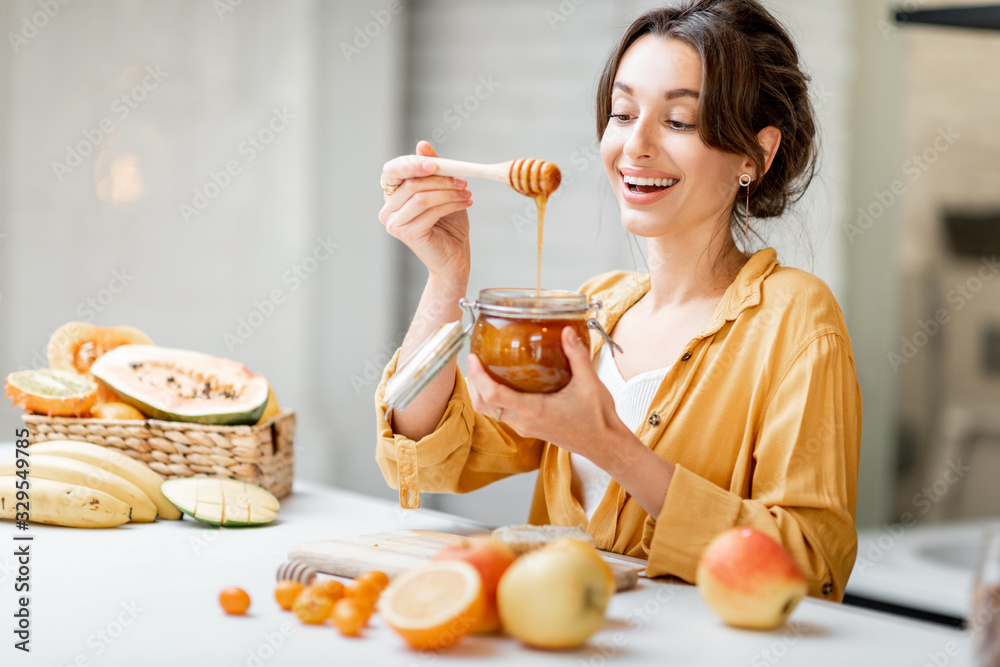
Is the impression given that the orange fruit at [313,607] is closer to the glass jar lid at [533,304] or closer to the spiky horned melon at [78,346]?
the glass jar lid at [533,304]

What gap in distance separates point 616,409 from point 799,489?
0.36m

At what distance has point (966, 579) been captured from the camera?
99.4 inches

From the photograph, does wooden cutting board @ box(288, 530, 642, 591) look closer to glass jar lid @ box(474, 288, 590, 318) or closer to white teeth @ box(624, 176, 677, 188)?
glass jar lid @ box(474, 288, 590, 318)

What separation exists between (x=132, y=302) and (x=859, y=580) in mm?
2650

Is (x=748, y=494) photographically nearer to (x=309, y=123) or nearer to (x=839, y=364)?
(x=839, y=364)

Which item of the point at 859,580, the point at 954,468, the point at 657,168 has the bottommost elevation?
the point at 859,580

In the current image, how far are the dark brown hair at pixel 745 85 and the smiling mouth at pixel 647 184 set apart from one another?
0.30 feet

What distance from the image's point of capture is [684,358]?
5.07ft

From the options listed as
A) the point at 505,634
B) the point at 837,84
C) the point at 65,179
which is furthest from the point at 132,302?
the point at 505,634

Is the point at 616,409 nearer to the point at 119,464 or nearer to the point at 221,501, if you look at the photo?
the point at 221,501

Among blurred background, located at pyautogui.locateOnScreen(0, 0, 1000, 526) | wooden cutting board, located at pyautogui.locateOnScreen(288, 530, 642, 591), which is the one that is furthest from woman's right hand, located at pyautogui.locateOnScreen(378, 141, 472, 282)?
blurred background, located at pyautogui.locateOnScreen(0, 0, 1000, 526)

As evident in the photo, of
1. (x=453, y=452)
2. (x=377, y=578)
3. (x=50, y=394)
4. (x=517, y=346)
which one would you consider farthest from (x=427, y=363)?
(x=50, y=394)

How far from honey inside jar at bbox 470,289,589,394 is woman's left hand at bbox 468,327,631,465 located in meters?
0.01

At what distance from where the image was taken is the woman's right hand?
4.86 ft
